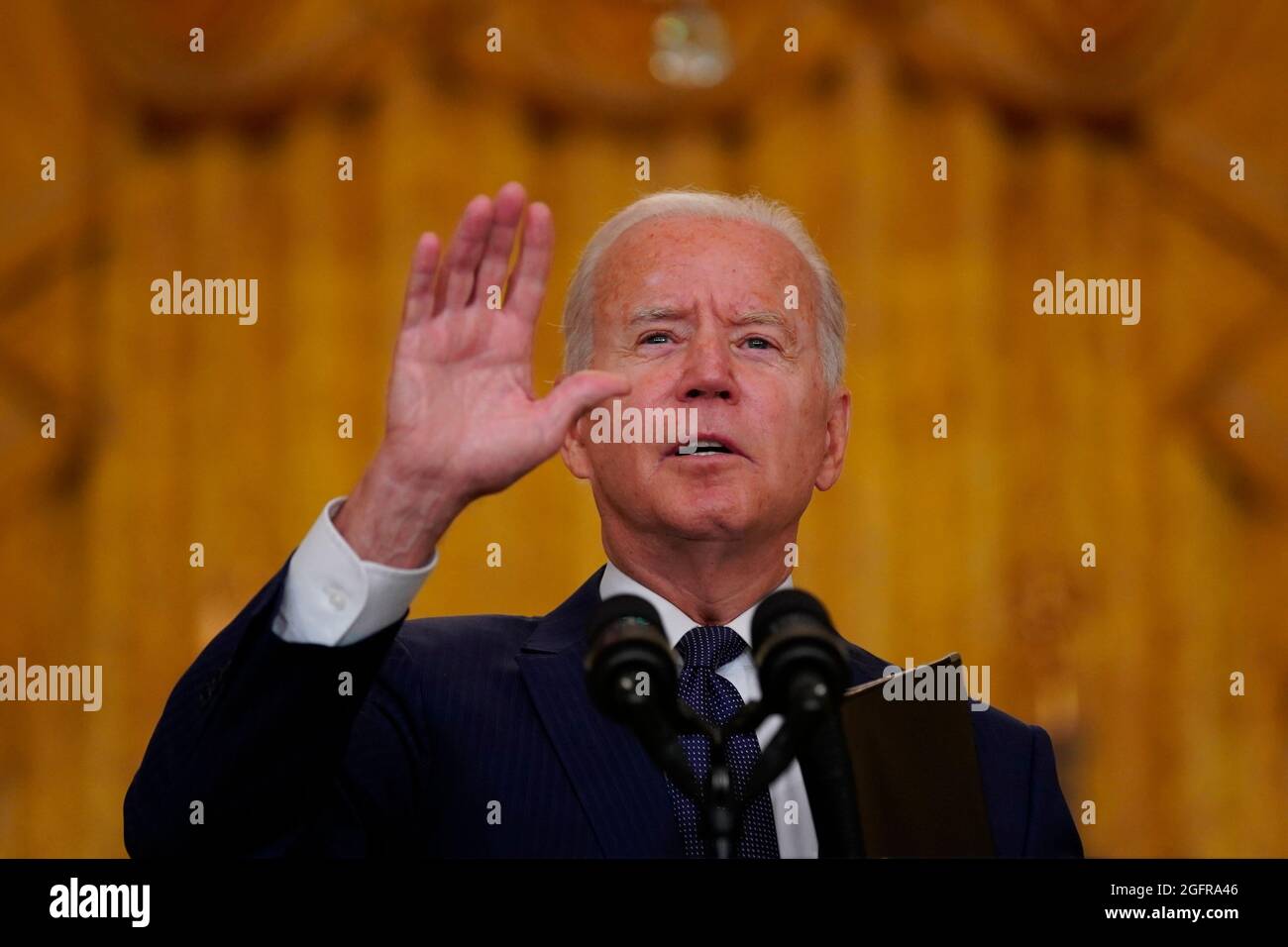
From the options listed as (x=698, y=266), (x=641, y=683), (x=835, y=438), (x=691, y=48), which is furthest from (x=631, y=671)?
(x=691, y=48)

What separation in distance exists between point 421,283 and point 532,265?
106 mm

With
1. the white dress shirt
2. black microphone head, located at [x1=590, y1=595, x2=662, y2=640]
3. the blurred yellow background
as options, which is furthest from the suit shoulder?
the blurred yellow background

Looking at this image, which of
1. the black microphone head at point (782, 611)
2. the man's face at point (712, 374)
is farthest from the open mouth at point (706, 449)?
the black microphone head at point (782, 611)

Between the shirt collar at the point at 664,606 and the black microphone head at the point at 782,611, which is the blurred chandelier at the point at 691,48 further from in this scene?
the black microphone head at the point at 782,611

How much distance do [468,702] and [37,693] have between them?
2918 mm

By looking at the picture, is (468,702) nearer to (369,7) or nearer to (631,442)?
(631,442)

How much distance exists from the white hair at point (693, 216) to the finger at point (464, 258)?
0.65 metres

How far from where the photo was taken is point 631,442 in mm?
1907

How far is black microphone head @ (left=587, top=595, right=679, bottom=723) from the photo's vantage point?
1.13 meters

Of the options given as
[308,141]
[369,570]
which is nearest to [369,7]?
[308,141]

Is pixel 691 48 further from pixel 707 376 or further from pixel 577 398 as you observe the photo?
pixel 577 398

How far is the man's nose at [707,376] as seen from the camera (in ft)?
6.13

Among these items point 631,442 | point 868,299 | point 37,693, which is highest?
point 868,299

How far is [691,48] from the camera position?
170 inches
